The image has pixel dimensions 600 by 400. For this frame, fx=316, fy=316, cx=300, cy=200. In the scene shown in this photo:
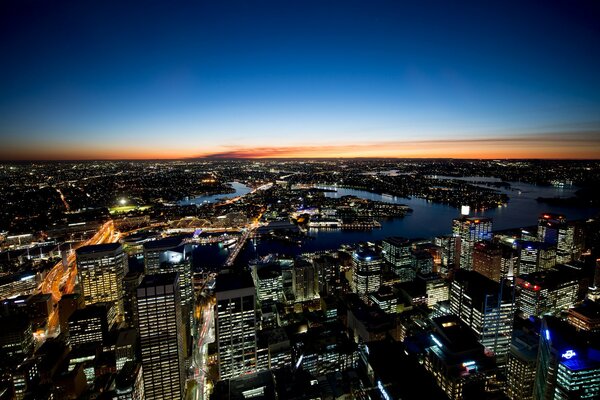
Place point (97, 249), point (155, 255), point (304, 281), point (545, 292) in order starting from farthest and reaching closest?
point (304, 281) < point (97, 249) < point (155, 255) < point (545, 292)

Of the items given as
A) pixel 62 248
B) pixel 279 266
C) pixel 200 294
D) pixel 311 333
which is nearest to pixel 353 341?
pixel 311 333

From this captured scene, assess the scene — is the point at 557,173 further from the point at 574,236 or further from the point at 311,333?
the point at 311,333

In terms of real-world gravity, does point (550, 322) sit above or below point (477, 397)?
above

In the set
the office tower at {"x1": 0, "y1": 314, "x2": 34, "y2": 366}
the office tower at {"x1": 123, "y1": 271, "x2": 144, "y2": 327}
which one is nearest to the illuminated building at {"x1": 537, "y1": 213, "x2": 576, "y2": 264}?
the office tower at {"x1": 123, "y1": 271, "x2": 144, "y2": 327}

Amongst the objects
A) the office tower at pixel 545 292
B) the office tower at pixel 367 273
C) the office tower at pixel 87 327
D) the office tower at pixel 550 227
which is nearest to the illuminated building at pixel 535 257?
the office tower at pixel 550 227

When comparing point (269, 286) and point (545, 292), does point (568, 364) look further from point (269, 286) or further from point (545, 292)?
point (269, 286)

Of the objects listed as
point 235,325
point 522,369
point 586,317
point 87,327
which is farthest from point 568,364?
point 87,327

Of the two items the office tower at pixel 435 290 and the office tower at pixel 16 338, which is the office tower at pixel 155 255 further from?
the office tower at pixel 435 290
